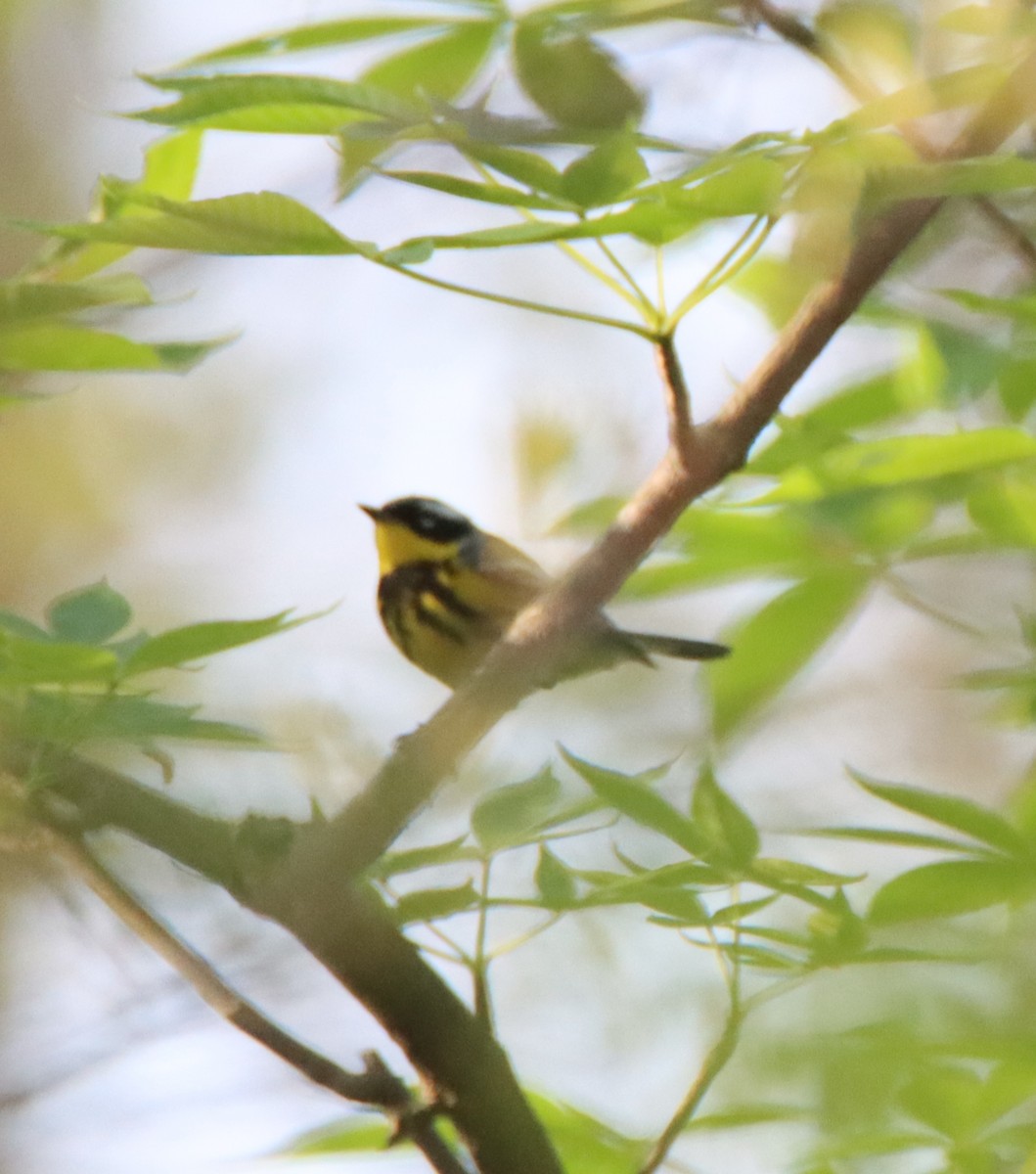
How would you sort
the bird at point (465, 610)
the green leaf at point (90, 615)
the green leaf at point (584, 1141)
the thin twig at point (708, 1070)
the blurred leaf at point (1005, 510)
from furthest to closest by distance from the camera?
1. the bird at point (465, 610)
2. the blurred leaf at point (1005, 510)
3. the green leaf at point (584, 1141)
4. the green leaf at point (90, 615)
5. the thin twig at point (708, 1070)

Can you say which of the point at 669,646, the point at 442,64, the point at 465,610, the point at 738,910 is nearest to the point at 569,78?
the point at 442,64

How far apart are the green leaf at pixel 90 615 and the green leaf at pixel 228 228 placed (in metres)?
0.28

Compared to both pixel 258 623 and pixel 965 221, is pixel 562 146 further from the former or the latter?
pixel 965 221

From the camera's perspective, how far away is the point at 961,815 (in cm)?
103

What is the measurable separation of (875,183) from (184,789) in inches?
41.1

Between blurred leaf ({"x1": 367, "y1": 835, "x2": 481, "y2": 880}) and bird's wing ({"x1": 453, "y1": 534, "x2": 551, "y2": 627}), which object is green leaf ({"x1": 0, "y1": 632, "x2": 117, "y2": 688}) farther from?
bird's wing ({"x1": 453, "y1": 534, "x2": 551, "y2": 627})

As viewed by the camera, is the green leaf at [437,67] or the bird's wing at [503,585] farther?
the bird's wing at [503,585]

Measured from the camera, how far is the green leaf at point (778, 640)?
1.52 m

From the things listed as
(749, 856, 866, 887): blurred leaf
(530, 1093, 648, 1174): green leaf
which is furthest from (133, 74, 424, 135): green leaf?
(530, 1093, 648, 1174): green leaf

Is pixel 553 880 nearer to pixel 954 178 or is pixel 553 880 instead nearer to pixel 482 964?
pixel 482 964

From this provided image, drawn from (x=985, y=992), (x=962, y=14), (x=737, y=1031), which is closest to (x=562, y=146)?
(x=962, y=14)

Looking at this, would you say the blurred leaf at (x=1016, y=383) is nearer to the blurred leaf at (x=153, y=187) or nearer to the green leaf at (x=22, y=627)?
the blurred leaf at (x=153, y=187)

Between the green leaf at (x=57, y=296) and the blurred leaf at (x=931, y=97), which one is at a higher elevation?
the green leaf at (x=57, y=296)

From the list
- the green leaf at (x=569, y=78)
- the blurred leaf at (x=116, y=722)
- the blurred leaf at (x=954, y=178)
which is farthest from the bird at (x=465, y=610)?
the blurred leaf at (x=954, y=178)
